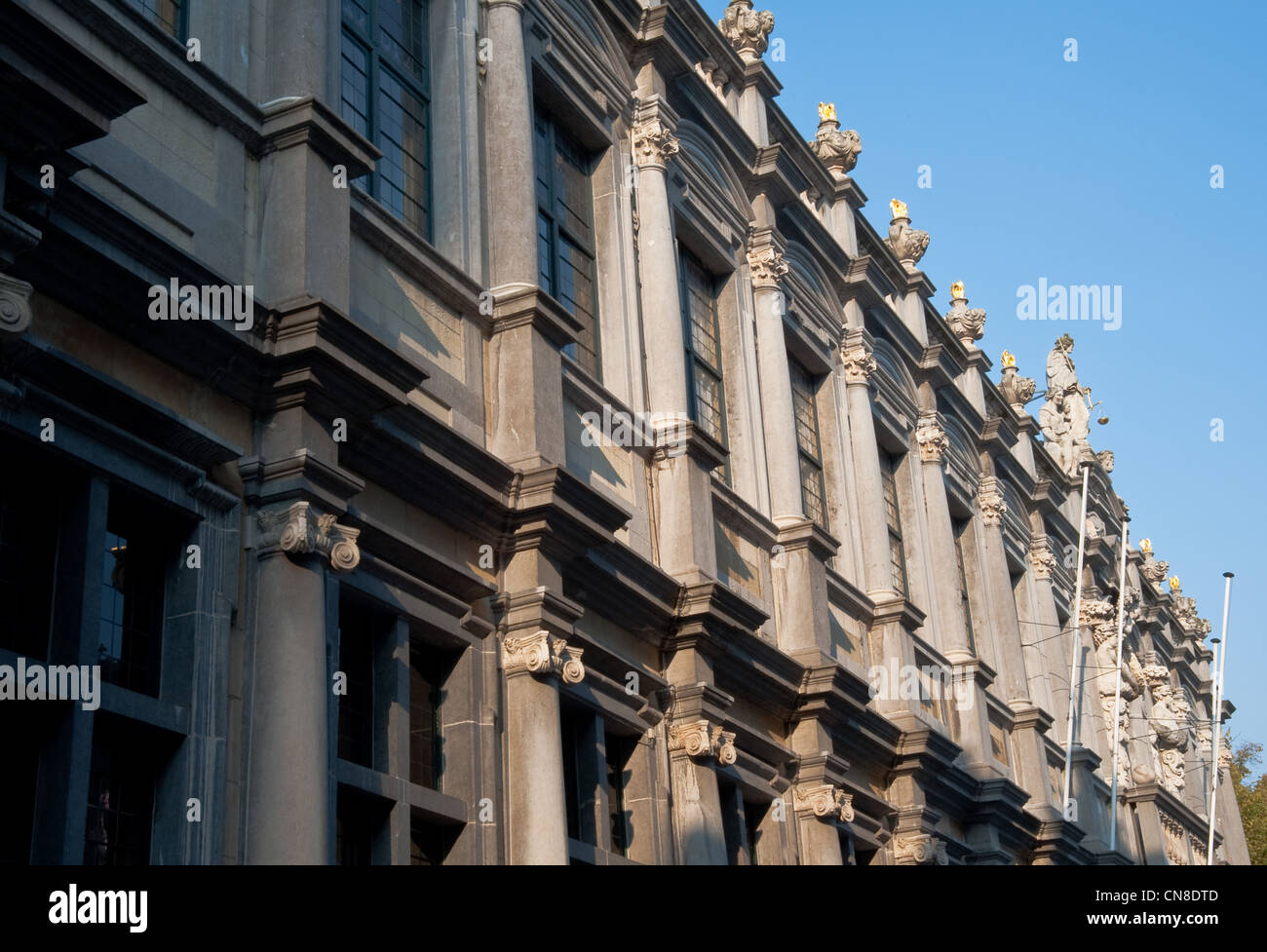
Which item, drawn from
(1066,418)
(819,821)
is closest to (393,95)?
(819,821)

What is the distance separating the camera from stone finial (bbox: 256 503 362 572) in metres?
11.2

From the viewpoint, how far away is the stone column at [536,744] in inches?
522

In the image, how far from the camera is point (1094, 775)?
32.5 metres

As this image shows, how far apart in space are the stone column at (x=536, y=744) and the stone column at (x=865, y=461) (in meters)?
9.81

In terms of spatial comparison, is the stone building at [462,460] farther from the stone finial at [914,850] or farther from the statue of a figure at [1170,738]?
the statue of a figure at [1170,738]

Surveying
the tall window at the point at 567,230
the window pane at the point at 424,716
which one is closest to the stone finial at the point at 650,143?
the tall window at the point at 567,230

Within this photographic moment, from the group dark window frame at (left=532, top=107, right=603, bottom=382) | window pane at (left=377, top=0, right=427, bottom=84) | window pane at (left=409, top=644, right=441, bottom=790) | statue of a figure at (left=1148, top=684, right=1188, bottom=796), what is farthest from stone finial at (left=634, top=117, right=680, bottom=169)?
statue of a figure at (left=1148, top=684, right=1188, bottom=796)

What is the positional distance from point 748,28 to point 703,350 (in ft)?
18.8

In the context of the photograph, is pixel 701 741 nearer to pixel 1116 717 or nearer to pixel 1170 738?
pixel 1116 717

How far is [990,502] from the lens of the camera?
29844 mm
